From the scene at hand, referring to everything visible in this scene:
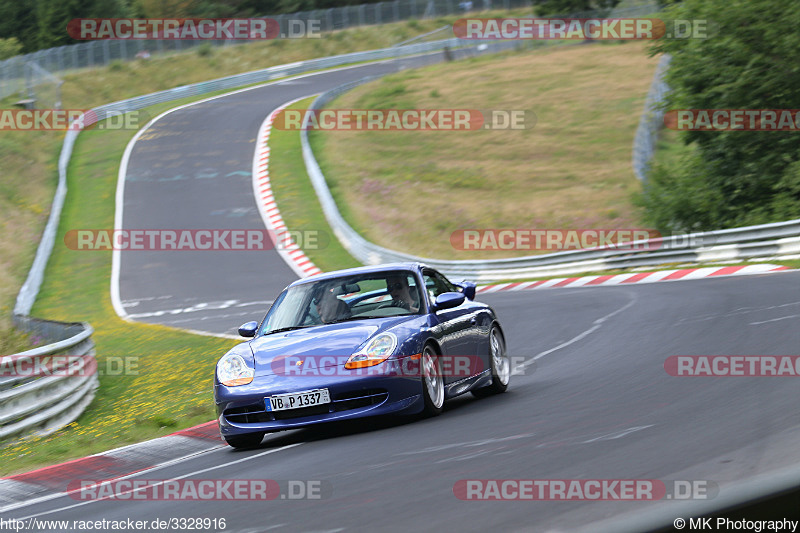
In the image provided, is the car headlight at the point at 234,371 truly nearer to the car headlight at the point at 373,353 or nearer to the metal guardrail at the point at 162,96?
the car headlight at the point at 373,353

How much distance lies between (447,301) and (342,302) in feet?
3.13

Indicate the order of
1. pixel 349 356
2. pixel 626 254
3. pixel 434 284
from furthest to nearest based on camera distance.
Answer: pixel 626 254 < pixel 434 284 < pixel 349 356

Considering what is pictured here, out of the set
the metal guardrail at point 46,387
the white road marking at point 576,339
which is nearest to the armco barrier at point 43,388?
the metal guardrail at point 46,387

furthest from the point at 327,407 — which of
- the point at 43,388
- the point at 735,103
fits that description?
the point at 735,103

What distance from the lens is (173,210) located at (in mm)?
35250

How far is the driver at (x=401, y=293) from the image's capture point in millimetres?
9469

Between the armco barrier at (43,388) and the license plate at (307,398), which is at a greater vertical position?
the license plate at (307,398)

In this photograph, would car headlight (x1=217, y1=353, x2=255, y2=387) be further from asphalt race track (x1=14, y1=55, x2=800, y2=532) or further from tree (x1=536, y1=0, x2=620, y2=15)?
tree (x1=536, y1=0, x2=620, y2=15)

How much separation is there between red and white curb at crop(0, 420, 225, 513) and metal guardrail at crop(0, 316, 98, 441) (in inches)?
A: 111

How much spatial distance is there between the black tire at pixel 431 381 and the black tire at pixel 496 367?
1.33 meters

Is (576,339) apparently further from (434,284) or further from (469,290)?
(434,284)

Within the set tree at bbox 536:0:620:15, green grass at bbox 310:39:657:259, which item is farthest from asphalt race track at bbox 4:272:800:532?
tree at bbox 536:0:620:15

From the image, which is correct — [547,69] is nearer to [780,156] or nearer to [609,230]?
[609,230]

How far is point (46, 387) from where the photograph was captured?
12.7m
